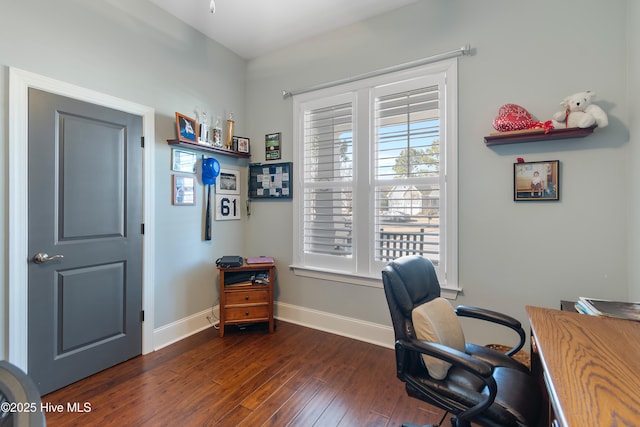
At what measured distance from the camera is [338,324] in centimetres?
296

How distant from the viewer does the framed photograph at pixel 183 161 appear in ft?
9.03

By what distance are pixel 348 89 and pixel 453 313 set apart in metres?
2.23

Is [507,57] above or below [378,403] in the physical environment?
above

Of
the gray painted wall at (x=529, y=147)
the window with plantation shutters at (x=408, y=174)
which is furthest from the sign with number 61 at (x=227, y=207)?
the gray painted wall at (x=529, y=147)

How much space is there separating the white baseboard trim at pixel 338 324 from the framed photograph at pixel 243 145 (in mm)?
1845

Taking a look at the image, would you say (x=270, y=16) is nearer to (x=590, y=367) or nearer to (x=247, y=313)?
(x=247, y=313)

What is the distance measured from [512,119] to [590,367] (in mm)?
1701

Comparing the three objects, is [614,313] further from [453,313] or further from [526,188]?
[526,188]

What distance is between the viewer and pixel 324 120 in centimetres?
304

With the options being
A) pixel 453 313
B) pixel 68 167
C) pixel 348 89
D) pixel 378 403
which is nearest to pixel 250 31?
pixel 348 89

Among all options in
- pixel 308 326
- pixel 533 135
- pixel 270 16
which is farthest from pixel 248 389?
pixel 270 16

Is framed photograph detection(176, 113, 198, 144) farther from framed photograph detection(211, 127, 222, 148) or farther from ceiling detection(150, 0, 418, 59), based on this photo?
ceiling detection(150, 0, 418, 59)

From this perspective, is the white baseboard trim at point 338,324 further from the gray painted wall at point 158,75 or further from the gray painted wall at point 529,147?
the gray painted wall at point 158,75

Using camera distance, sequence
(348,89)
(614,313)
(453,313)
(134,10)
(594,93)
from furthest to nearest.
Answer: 1. (348,89)
2. (134,10)
3. (594,93)
4. (453,313)
5. (614,313)
